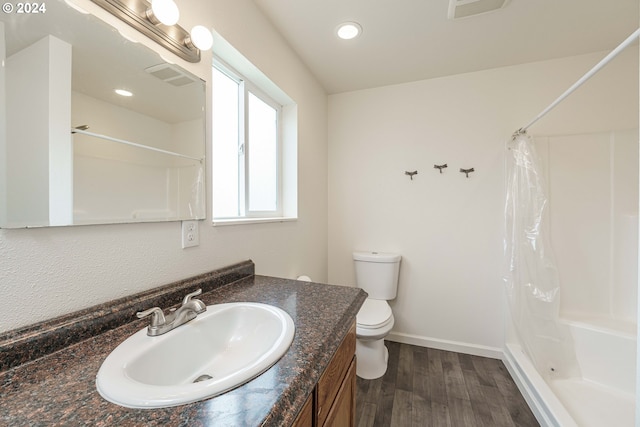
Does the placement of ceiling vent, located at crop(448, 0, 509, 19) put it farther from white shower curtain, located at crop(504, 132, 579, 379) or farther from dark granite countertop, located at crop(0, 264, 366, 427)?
dark granite countertop, located at crop(0, 264, 366, 427)

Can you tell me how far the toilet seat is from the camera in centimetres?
171

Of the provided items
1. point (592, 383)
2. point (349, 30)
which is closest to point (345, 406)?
point (592, 383)

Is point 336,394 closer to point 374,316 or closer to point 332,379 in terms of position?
point 332,379

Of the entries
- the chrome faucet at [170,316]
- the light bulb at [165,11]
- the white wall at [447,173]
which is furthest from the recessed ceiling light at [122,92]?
the white wall at [447,173]

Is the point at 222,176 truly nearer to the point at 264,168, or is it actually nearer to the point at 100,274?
the point at 264,168

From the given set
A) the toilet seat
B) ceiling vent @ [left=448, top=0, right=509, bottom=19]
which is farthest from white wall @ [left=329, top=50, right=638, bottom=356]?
ceiling vent @ [left=448, top=0, right=509, bottom=19]

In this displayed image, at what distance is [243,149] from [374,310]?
1454 millimetres

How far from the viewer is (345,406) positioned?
0.93 metres

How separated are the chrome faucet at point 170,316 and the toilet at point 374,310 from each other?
3.95ft

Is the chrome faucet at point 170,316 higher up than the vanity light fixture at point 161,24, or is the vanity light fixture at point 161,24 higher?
the vanity light fixture at point 161,24

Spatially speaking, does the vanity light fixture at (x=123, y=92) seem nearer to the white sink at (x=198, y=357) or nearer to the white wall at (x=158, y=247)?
the white wall at (x=158, y=247)

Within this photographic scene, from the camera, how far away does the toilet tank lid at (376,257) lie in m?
2.16

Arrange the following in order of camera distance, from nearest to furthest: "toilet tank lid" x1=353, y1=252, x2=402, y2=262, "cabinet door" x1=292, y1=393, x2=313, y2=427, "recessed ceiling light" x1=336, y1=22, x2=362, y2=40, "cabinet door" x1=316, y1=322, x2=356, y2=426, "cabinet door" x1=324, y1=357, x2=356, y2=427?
"cabinet door" x1=292, y1=393, x2=313, y2=427 < "cabinet door" x1=316, y1=322, x2=356, y2=426 < "cabinet door" x1=324, y1=357, x2=356, y2=427 < "recessed ceiling light" x1=336, y1=22, x2=362, y2=40 < "toilet tank lid" x1=353, y1=252, x2=402, y2=262

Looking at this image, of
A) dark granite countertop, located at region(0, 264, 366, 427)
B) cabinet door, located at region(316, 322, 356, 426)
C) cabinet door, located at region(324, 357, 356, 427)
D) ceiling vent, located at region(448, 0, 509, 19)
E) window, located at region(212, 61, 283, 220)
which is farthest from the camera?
window, located at region(212, 61, 283, 220)
